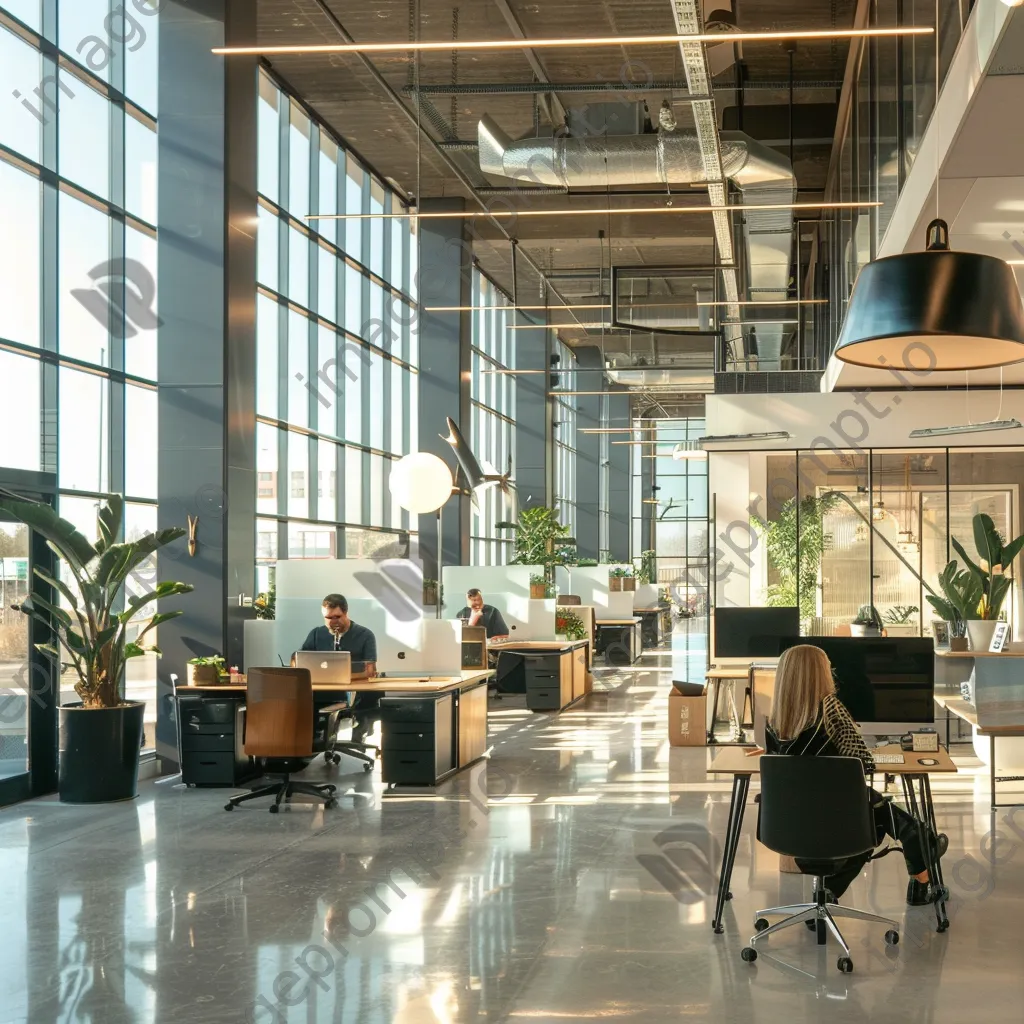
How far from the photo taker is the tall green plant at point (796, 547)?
13656mm

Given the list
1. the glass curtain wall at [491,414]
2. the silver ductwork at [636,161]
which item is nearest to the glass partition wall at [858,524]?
the silver ductwork at [636,161]

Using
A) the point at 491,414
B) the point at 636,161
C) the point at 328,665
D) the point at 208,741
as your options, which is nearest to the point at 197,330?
the point at 328,665

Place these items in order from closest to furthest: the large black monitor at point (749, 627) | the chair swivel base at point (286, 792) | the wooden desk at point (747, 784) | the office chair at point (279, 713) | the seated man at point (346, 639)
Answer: the wooden desk at point (747, 784) < the office chair at point (279, 713) < the chair swivel base at point (286, 792) < the seated man at point (346, 639) < the large black monitor at point (749, 627)

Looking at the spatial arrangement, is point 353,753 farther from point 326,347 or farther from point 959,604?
point 326,347

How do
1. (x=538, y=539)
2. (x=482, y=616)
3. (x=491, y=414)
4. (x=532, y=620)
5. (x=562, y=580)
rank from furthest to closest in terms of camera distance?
(x=491, y=414)
(x=562, y=580)
(x=538, y=539)
(x=532, y=620)
(x=482, y=616)

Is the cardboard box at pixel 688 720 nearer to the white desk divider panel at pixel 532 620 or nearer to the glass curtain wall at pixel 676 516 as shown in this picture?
the white desk divider panel at pixel 532 620

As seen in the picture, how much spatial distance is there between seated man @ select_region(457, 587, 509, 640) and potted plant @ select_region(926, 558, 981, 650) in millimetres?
4831

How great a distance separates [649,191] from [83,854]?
10191mm

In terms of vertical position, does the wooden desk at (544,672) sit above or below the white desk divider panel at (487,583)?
below

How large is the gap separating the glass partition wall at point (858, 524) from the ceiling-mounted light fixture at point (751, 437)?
1.69 feet

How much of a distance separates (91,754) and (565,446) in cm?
2045

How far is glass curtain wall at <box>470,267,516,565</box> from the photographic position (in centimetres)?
2053

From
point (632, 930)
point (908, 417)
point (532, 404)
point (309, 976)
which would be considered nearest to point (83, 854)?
point (309, 976)

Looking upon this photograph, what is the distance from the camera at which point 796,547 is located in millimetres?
13648
